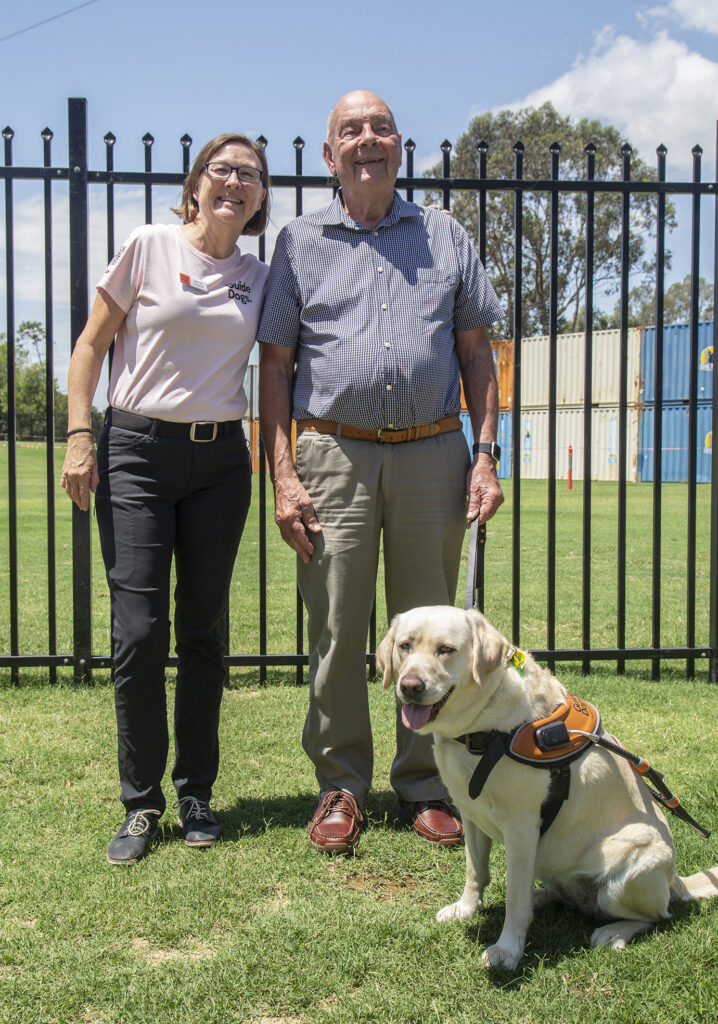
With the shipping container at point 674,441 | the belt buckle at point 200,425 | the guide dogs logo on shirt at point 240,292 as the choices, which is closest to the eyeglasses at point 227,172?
the guide dogs logo on shirt at point 240,292

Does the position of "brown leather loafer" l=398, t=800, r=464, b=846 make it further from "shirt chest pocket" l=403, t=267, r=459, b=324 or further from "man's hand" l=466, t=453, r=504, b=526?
"shirt chest pocket" l=403, t=267, r=459, b=324

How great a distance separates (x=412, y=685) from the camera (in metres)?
2.38

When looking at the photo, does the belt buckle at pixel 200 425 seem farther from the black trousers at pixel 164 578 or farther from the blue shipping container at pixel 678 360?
the blue shipping container at pixel 678 360

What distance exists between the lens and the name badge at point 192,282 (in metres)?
3.08

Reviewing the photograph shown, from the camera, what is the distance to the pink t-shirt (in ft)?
10.0

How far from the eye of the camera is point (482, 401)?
339cm

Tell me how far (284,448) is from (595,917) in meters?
1.88

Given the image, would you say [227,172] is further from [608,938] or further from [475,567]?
[608,938]

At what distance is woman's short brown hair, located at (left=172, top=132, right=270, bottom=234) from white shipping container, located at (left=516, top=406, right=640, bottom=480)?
24.3 m

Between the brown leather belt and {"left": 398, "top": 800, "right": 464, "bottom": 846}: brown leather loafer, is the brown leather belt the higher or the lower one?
the higher one

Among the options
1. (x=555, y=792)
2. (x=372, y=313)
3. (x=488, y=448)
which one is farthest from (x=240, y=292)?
(x=555, y=792)

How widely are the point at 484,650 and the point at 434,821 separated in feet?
3.61

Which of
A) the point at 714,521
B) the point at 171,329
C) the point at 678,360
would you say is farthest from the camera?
the point at 678,360

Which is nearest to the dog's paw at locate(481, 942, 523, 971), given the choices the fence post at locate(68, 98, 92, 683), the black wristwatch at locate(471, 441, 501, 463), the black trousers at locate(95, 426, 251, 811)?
the black trousers at locate(95, 426, 251, 811)
